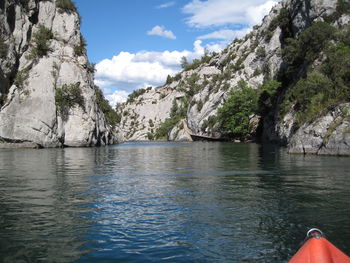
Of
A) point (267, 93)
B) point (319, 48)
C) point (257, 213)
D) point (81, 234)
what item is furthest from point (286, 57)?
point (81, 234)

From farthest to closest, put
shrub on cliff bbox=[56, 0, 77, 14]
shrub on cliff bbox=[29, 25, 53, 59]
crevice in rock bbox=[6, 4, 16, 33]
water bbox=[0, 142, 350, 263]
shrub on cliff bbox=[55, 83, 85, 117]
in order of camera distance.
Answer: shrub on cliff bbox=[56, 0, 77, 14], shrub on cliff bbox=[29, 25, 53, 59], shrub on cliff bbox=[55, 83, 85, 117], crevice in rock bbox=[6, 4, 16, 33], water bbox=[0, 142, 350, 263]

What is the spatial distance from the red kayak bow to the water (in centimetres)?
128

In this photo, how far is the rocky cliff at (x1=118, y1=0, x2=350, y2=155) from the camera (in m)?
35.3

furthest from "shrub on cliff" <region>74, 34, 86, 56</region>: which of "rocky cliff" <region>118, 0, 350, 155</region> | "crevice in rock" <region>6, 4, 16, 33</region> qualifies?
"rocky cliff" <region>118, 0, 350, 155</region>

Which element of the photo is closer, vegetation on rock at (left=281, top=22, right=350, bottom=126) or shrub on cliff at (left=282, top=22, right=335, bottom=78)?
vegetation on rock at (left=281, top=22, right=350, bottom=126)

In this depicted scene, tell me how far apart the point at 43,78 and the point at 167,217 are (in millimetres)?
53250

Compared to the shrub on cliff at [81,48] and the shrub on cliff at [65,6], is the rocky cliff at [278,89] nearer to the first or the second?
the shrub on cliff at [81,48]

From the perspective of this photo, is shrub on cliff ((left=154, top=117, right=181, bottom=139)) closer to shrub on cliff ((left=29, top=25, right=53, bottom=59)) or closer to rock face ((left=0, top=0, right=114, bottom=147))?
rock face ((left=0, top=0, right=114, bottom=147))

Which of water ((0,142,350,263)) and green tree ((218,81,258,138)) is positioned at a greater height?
green tree ((218,81,258,138))

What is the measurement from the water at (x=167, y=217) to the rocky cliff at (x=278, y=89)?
57.5ft

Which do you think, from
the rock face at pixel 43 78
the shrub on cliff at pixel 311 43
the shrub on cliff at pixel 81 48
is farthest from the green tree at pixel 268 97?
the shrub on cliff at pixel 81 48

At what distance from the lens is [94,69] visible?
72.2 metres

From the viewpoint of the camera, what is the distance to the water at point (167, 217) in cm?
814

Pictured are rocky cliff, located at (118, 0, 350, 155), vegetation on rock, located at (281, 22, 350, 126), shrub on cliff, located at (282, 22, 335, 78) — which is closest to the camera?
rocky cliff, located at (118, 0, 350, 155)
